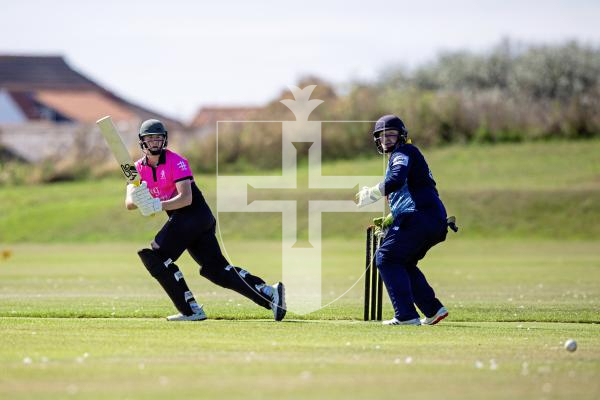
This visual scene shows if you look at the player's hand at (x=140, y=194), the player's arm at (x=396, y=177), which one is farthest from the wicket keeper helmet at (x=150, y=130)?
the player's arm at (x=396, y=177)

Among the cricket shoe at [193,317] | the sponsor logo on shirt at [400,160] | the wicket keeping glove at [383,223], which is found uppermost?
the sponsor logo on shirt at [400,160]

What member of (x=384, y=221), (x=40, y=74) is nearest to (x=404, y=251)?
(x=384, y=221)

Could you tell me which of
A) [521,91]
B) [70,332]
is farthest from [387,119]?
[521,91]

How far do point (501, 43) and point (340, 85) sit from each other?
119 feet

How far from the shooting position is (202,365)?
→ 10.9 meters

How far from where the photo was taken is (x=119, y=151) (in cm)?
1569

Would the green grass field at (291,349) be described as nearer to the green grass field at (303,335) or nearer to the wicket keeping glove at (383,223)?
the green grass field at (303,335)

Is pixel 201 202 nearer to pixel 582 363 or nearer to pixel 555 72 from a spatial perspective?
pixel 582 363

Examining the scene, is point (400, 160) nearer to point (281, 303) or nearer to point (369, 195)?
point (369, 195)

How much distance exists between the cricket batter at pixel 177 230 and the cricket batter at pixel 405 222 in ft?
4.63

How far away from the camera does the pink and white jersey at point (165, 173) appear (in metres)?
15.1

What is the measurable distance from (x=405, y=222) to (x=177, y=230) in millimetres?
2625

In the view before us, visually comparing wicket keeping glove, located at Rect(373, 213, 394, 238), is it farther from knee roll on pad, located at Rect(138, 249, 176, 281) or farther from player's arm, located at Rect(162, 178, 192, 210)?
knee roll on pad, located at Rect(138, 249, 176, 281)

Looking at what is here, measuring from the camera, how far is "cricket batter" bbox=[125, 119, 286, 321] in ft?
49.4
